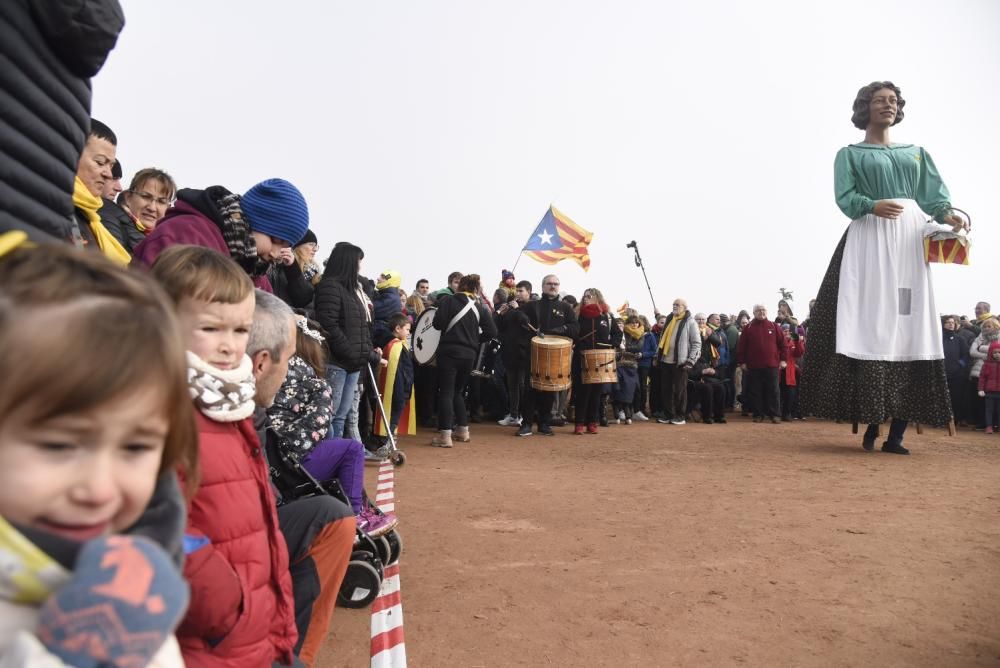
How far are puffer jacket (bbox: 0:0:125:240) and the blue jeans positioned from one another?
194 inches

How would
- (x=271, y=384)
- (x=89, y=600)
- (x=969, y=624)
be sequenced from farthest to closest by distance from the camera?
1. (x=969, y=624)
2. (x=271, y=384)
3. (x=89, y=600)

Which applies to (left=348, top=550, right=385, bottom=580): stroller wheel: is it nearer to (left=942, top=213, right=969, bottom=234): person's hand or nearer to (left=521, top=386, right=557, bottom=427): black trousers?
(left=942, top=213, right=969, bottom=234): person's hand

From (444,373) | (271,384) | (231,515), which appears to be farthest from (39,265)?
(444,373)

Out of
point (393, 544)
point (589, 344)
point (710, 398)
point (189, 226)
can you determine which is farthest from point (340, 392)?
point (710, 398)

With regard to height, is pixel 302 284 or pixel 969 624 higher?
pixel 302 284

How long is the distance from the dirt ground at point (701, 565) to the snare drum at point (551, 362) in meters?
2.58

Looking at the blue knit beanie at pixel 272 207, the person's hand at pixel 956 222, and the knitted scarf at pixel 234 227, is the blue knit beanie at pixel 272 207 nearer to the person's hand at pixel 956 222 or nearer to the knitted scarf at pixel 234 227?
the knitted scarf at pixel 234 227

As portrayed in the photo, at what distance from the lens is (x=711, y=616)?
3139mm

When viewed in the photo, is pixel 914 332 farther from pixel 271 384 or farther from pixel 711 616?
pixel 271 384

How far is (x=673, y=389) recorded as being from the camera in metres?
12.6

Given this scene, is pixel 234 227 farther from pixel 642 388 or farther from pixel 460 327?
pixel 642 388

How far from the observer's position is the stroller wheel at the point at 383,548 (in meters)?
3.67

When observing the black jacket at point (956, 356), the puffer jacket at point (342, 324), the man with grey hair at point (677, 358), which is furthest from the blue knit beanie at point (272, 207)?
the black jacket at point (956, 356)

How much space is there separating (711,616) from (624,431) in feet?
26.0
